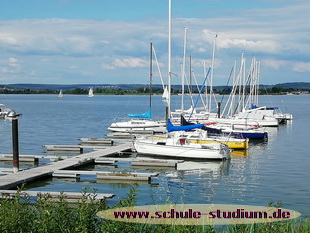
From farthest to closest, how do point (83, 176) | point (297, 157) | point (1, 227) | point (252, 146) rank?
point (252, 146), point (297, 157), point (83, 176), point (1, 227)

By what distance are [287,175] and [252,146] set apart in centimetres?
1377

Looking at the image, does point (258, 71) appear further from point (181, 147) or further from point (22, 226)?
point (22, 226)

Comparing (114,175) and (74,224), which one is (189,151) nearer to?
(114,175)

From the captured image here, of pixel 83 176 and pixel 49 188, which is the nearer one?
pixel 49 188

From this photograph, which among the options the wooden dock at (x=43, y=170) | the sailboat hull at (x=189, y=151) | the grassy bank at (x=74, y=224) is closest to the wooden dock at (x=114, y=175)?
the wooden dock at (x=43, y=170)

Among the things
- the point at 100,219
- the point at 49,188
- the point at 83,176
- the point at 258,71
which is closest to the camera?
the point at 100,219

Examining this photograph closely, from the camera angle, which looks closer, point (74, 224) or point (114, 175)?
point (74, 224)

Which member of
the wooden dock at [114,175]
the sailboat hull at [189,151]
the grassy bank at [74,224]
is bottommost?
the wooden dock at [114,175]

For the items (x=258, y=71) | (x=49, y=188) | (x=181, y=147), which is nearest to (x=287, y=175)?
(x=181, y=147)

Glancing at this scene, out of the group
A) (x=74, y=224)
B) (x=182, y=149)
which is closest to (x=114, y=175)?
(x=182, y=149)

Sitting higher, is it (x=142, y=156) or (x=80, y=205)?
(x=80, y=205)

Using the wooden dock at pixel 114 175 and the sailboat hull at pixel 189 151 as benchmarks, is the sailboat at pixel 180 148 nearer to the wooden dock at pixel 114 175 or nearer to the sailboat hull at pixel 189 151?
the sailboat hull at pixel 189 151

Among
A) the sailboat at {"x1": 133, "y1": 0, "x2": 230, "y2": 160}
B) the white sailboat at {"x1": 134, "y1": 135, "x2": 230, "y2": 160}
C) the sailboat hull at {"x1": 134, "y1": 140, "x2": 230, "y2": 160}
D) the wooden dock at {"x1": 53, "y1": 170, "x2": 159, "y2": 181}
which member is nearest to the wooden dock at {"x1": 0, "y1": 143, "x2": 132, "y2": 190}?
the wooden dock at {"x1": 53, "y1": 170, "x2": 159, "y2": 181}

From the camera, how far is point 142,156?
30.5 metres
